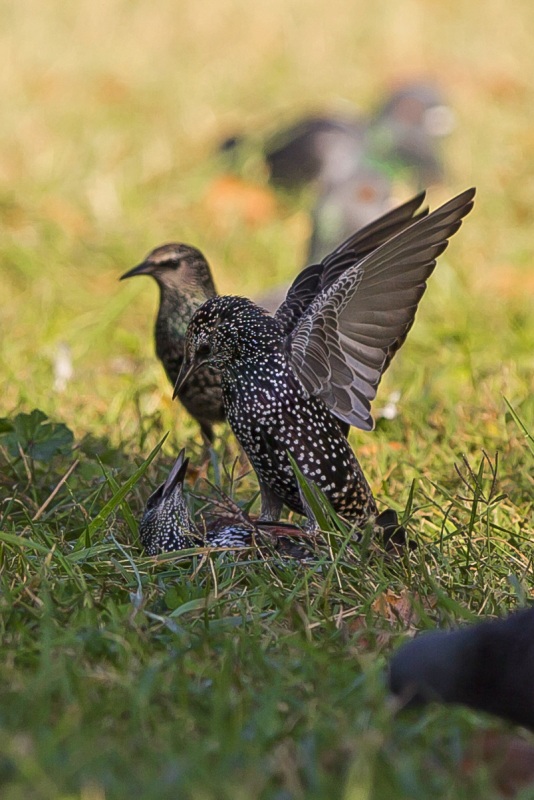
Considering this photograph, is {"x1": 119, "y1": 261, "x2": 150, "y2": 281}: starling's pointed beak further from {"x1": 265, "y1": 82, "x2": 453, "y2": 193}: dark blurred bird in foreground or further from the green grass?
{"x1": 265, "y1": 82, "x2": 453, "y2": 193}: dark blurred bird in foreground

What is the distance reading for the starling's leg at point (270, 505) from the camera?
4.11 meters

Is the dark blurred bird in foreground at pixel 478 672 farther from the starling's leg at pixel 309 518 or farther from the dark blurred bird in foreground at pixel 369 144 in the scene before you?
the dark blurred bird in foreground at pixel 369 144

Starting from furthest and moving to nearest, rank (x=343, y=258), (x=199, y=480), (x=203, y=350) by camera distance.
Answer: (x=199, y=480) → (x=343, y=258) → (x=203, y=350)

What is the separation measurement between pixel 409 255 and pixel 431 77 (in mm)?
8824

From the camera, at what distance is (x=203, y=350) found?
13.4 feet

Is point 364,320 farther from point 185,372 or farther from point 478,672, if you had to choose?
point 478,672

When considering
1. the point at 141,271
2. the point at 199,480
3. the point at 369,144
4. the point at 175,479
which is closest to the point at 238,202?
the point at 369,144

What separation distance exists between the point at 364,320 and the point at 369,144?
656 centimetres

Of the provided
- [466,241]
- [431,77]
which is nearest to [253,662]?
[466,241]

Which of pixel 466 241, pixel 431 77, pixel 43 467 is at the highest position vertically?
pixel 431 77

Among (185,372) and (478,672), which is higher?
(185,372)

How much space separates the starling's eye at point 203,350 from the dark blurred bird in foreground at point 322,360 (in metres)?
0.01

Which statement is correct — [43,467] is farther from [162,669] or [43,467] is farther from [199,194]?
[199,194]

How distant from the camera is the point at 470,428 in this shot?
5117 millimetres
